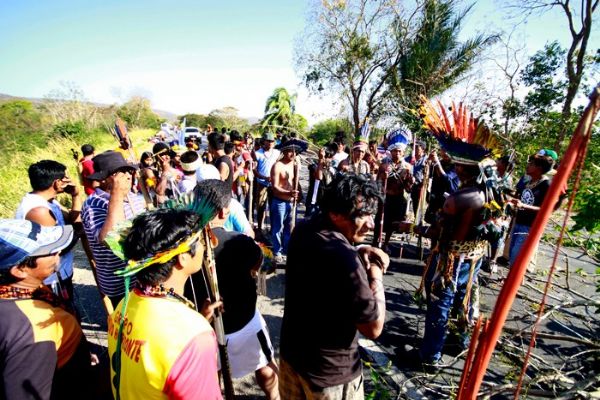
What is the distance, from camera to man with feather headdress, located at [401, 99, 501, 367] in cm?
279

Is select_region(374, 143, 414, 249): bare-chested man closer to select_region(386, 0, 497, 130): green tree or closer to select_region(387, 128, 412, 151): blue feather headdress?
select_region(387, 128, 412, 151): blue feather headdress

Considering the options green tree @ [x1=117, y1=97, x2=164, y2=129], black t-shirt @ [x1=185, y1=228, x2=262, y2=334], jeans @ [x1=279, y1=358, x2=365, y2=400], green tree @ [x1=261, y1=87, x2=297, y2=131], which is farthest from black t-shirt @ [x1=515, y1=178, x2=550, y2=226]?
green tree @ [x1=117, y1=97, x2=164, y2=129]

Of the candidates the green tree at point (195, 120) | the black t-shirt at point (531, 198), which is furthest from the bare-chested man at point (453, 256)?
the green tree at point (195, 120)

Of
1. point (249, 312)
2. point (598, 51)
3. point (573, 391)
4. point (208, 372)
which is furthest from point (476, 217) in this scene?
point (598, 51)

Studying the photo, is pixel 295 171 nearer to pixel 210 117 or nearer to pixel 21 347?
pixel 21 347

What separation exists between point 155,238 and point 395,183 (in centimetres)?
491

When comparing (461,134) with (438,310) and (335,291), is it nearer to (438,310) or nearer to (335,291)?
(438,310)

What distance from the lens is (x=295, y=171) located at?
567cm

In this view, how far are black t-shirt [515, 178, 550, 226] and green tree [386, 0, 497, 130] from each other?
9.29m

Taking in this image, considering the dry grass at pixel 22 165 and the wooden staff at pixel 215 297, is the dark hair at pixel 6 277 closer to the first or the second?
the wooden staff at pixel 215 297

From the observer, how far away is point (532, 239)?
763 mm

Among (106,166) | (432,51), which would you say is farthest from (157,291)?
(432,51)

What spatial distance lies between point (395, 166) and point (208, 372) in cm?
497

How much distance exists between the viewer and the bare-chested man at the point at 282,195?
5.32 metres
